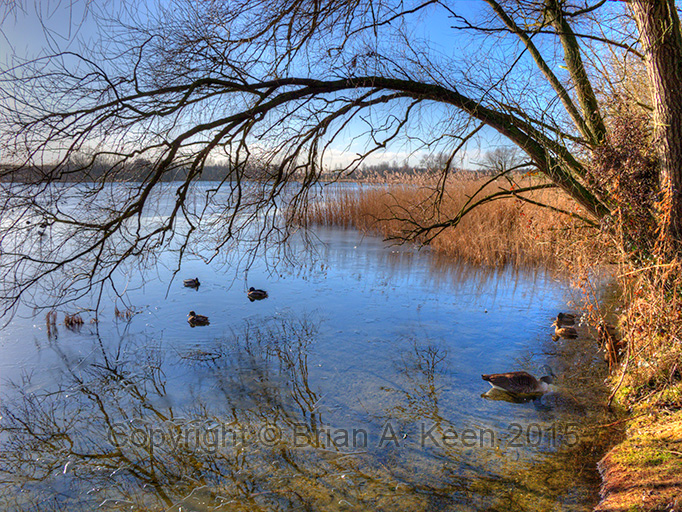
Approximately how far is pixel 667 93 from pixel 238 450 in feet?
13.3

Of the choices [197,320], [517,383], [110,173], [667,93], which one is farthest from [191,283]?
[667,93]

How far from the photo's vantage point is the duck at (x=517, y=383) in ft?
12.6

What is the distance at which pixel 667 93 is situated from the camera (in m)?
3.55

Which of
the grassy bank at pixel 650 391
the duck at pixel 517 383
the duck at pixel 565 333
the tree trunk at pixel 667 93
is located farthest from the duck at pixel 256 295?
the tree trunk at pixel 667 93

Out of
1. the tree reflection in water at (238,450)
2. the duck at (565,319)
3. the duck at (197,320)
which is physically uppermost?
the duck at (565,319)

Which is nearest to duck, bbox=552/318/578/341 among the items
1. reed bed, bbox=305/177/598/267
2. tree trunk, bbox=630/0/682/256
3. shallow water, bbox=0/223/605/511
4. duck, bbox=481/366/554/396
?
shallow water, bbox=0/223/605/511

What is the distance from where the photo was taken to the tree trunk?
3.51m

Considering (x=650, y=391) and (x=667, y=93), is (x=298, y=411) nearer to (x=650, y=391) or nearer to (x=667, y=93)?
(x=650, y=391)

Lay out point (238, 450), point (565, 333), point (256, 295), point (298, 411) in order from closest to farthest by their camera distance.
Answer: point (238, 450) < point (298, 411) < point (565, 333) < point (256, 295)

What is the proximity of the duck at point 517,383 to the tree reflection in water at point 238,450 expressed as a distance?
47 centimetres

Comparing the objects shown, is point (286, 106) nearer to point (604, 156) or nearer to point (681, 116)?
point (604, 156)

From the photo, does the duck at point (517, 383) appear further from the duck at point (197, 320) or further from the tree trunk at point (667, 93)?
the duck at point (197, 320)

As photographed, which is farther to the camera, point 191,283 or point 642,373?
point 191,283

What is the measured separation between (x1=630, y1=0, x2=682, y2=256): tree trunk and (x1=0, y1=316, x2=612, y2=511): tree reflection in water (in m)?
1.77
